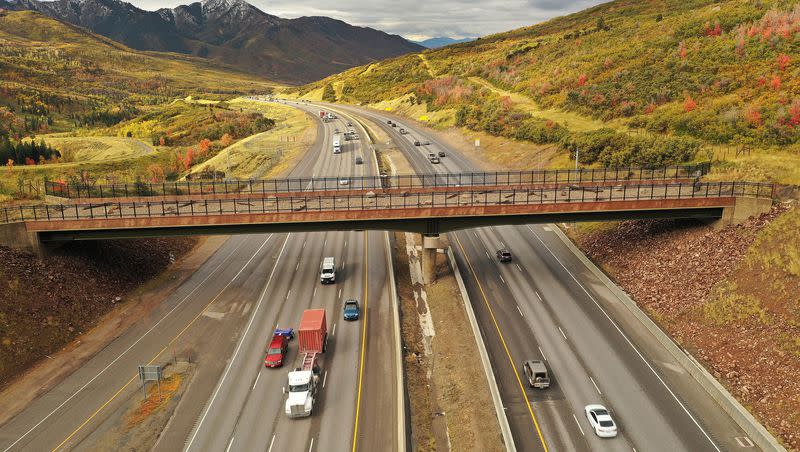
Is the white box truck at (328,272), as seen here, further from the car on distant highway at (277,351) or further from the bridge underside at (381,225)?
the car on distant highway at (277,351)

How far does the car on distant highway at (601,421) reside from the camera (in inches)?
1111

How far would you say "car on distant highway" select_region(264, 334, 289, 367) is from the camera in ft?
117

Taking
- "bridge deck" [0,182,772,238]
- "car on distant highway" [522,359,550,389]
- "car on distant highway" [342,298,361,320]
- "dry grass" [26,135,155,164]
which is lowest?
"car on distant highway" [522,359,550,389]

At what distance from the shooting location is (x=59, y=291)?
141 feet

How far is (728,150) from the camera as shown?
65625mm

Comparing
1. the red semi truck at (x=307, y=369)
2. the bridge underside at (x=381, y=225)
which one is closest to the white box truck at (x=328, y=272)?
the bridge underside at (x=381, y=225)

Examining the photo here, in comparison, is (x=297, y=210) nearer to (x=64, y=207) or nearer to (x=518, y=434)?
(x=64, y=207)

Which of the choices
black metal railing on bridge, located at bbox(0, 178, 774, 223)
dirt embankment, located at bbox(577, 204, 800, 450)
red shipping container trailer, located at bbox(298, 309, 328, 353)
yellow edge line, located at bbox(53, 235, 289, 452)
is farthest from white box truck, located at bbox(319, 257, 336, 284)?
dirt embankment, located at bbox(577, 204, 800, 450)

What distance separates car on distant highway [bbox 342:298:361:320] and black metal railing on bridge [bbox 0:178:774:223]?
344 inches

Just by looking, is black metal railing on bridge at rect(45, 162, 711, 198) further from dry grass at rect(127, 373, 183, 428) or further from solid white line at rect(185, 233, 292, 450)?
dry grass at rect(127, 373, 183, 428)

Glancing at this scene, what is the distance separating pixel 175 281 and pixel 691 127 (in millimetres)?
73640

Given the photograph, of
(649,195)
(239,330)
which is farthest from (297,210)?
(649,195)

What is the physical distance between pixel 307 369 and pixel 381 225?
1770 centimetres

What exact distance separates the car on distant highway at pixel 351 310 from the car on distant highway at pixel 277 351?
19.6 ft
